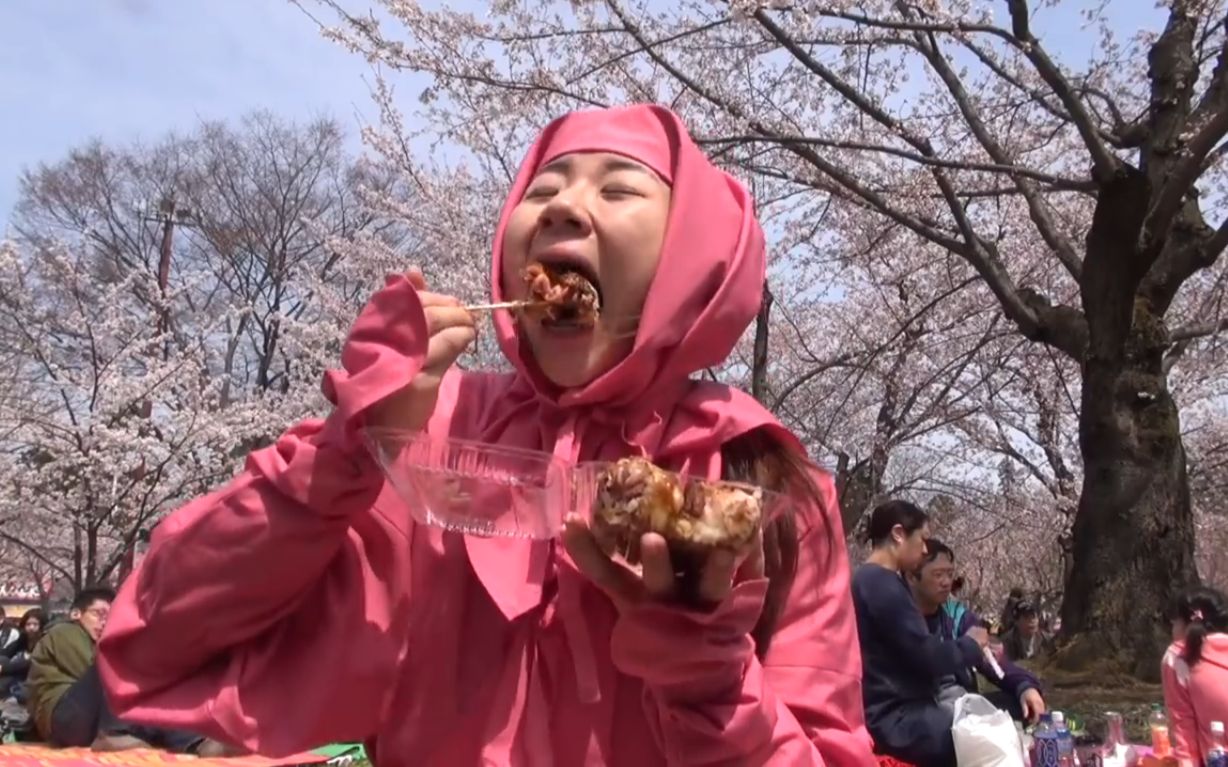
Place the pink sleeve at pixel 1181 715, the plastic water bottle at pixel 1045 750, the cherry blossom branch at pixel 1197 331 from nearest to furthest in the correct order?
the plastic water bottle at pixel 1045 750
the pink sleeve at pixel 1181 715
the cherry blossom branch at pixel 1197 331

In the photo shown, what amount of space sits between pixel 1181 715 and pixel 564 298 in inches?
200

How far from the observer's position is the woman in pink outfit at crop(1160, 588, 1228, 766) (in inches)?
201

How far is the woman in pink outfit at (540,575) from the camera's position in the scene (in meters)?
1.06

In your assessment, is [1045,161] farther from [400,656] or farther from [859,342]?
[400,656]

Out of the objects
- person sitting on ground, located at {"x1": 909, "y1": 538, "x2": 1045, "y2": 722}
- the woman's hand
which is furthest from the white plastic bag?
the woman's hand

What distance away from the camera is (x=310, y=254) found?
17.8 meters

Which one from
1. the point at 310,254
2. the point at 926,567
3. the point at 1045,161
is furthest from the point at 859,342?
the point at 926,567

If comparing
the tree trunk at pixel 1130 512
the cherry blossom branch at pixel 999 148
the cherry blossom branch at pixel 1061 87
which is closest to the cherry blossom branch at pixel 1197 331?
the tree trunk at pixel 1130 512

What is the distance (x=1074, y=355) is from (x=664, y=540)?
8.71 meters

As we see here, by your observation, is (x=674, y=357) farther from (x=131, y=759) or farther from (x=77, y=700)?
(x=77, y=700)

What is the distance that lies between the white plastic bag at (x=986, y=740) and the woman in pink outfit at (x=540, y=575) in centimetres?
332

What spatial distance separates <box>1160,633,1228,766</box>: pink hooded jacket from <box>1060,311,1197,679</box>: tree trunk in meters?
3.42

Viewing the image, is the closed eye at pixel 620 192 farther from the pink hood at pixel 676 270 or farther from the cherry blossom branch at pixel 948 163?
the cherry blossom branch at pixel 948 163

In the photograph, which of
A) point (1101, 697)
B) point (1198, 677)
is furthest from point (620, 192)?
point (1101, 697)
